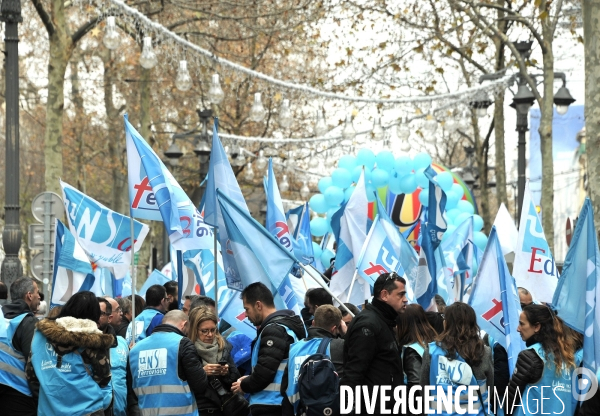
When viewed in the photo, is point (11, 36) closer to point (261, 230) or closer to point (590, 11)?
point (261, 230)

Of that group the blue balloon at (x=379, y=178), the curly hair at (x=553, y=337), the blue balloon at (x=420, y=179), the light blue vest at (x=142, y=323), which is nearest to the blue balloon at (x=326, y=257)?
the blue balloon at (x=379, y=178)

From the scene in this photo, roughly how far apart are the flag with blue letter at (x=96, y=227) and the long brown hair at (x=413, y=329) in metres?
4.74

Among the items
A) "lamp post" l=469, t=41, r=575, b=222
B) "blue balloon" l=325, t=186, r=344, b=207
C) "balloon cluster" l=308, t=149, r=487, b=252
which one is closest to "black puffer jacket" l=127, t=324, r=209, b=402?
"lamp post" l=469, t=41, r=575, b=222

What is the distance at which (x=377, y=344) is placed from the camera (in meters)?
6.89

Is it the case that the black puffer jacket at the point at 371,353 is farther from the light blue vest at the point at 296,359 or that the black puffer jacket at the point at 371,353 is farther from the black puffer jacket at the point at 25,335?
the black puffer jacket at the point at 25,335

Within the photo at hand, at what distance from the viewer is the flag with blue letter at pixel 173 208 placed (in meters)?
10.3

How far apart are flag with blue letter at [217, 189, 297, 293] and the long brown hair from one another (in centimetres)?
140

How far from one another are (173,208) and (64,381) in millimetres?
2904

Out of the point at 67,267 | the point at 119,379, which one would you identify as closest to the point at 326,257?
the point at 67,267

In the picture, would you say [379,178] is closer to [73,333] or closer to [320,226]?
[320,226]

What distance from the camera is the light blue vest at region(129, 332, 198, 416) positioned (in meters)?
7.82

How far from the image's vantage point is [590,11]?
12.5 metres

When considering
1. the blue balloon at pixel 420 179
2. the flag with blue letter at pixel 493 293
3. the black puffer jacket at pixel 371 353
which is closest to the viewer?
the black puffer jacket at pixel 371 353

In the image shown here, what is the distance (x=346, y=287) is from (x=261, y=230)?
4496mm
